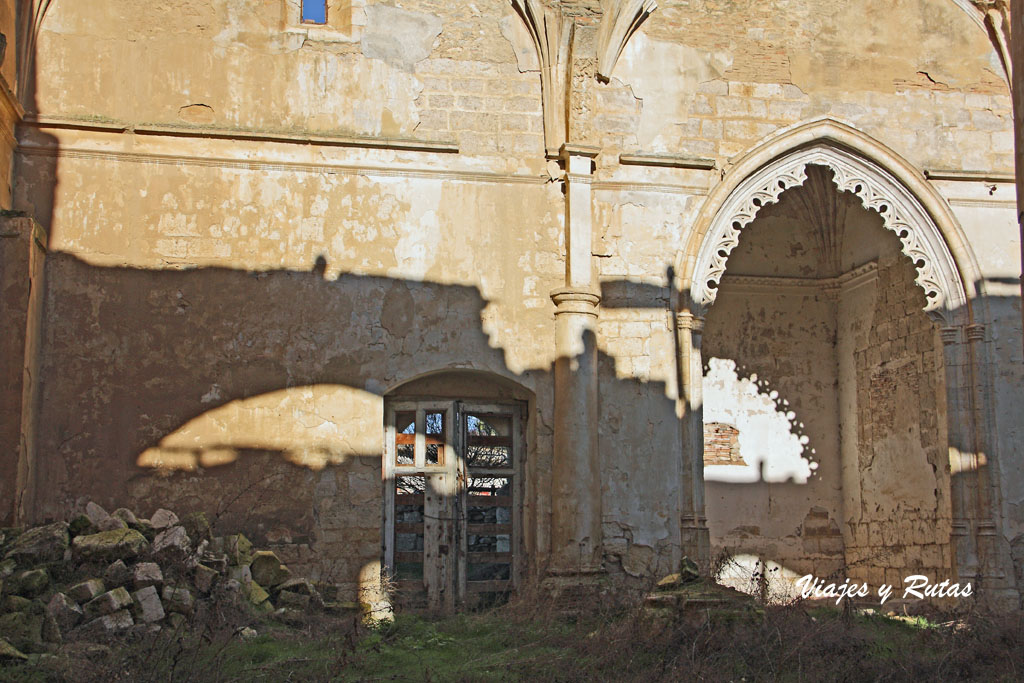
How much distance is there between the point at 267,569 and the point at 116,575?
155 cm

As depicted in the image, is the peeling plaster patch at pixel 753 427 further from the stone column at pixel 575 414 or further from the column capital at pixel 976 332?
the stone column at pixel 575 414

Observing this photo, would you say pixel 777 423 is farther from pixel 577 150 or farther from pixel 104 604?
pixel 104 604

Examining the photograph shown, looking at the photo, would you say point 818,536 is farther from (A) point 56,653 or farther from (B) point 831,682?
(A) point 56,653

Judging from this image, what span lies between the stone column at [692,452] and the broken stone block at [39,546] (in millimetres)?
5352

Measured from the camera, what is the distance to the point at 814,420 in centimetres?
1456

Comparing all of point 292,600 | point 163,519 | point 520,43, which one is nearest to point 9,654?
point 163,519

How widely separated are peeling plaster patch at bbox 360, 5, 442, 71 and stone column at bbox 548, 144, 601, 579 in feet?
5.62

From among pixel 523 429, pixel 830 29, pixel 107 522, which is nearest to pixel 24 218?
pixel 107 522

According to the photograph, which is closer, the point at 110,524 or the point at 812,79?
the point at 110,524

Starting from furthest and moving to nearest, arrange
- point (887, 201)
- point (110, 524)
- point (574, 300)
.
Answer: point (887, 201) → point (574, 300) → point (110, 524)

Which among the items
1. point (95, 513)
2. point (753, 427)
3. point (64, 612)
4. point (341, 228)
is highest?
point (341, 228)

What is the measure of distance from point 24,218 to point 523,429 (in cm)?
477

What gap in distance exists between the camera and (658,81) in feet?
36.3

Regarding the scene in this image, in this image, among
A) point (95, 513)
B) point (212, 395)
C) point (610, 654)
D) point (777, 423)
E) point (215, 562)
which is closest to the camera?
point (610, 654)
